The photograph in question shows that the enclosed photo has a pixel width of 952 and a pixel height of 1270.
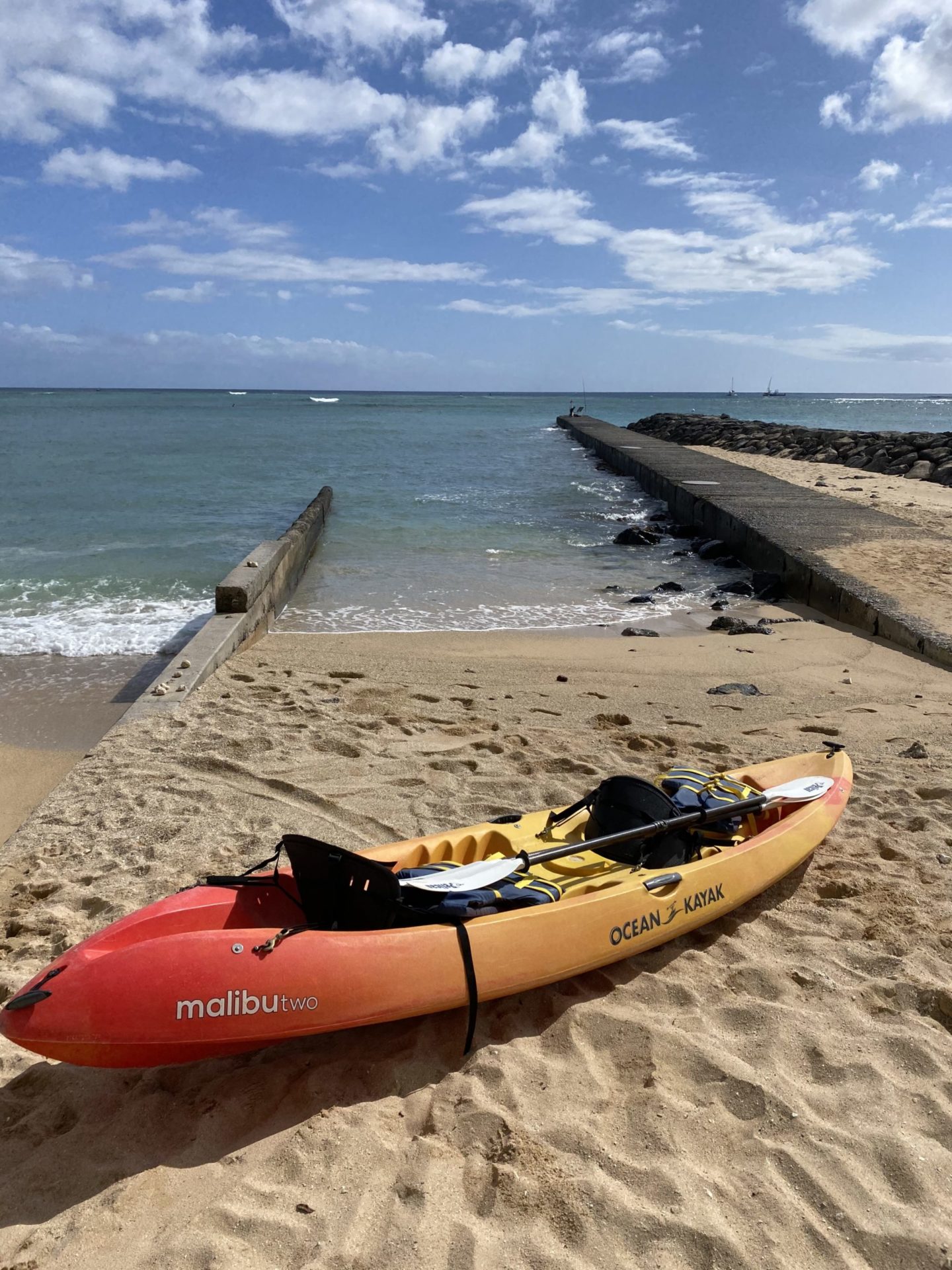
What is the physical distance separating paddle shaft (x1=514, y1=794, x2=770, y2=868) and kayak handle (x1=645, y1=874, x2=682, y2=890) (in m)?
0.21

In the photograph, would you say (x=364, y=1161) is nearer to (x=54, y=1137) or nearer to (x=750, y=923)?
(x=54, y=1137)

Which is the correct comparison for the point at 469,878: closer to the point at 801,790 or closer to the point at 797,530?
the point at 801,790

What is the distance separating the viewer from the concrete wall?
604 centimetres

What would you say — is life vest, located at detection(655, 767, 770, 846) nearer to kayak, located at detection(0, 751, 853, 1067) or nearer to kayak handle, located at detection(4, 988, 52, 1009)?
kayak, located at detection(0, 751, 853, 1067)

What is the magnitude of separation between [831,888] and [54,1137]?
10.3 ft

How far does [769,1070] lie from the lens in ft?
9.12

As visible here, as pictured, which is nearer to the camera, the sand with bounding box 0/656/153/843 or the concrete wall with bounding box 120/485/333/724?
the sand with bounding box 0/656/153/843

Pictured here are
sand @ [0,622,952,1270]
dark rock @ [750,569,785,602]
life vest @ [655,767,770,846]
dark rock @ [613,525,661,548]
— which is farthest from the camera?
dark rock @ [613,525,661,548]

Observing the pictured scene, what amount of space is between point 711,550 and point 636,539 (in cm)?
150

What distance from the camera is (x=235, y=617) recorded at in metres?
7.74

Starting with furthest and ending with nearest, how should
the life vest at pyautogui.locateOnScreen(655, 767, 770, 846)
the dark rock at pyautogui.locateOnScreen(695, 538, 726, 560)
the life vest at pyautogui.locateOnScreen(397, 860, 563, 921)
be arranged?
the dark rock at pyautogui.locateOnScreen(695, 538, 726, 560), the life vest at pyautogui.locateOnScreen(655, 767, 770, 846), the life vest at pyautogui.locateOnScreen(397, 860, 563, 921)

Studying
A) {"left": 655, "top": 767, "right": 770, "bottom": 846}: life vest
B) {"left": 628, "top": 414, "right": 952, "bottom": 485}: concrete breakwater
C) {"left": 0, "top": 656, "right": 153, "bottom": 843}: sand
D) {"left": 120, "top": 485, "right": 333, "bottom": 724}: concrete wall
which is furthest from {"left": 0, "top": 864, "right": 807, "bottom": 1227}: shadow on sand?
{"left": 628, "top": 414, "right": 952, "bottom": 485}: concrete breakwater

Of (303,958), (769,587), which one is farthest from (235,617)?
(769,587)

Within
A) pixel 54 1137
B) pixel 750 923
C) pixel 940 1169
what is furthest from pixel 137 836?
pixel 940 1169
